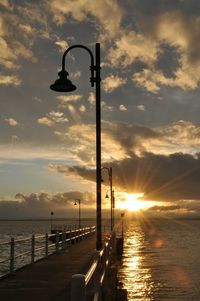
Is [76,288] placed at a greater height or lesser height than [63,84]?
lesser

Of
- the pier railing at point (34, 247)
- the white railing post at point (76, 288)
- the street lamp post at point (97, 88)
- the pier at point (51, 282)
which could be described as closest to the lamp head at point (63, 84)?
the street lamp post at point (97, 88)

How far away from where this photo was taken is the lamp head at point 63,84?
39.5 ft

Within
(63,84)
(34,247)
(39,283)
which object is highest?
(63,84)

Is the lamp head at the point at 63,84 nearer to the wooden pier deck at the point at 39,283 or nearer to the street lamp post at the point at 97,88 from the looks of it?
the street lamp post at the point at 97,88

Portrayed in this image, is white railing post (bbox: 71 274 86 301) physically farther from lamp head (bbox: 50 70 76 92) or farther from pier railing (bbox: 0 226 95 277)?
pier railing (bbox: 0 226 95 277)

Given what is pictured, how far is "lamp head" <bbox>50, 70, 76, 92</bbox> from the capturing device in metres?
12.0

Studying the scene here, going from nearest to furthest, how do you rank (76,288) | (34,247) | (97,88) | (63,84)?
(76,288) < (63,84) < (97,88) < (34,247)

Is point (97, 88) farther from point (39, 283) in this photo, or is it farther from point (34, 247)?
point (34, 247)

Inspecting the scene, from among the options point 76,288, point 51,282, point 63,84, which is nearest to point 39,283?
point 51,282

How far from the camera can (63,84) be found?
473 inches

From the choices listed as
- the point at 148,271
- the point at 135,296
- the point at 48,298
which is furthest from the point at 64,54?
the point at 148,271

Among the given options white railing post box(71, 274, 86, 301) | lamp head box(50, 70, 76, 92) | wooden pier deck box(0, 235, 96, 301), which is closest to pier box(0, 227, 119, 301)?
wooden pier deck box(0, 235, 96, 301)

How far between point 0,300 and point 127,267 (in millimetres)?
27155

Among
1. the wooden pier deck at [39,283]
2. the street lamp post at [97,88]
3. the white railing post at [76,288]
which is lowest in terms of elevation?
the wooden pier deck at [39,283]
